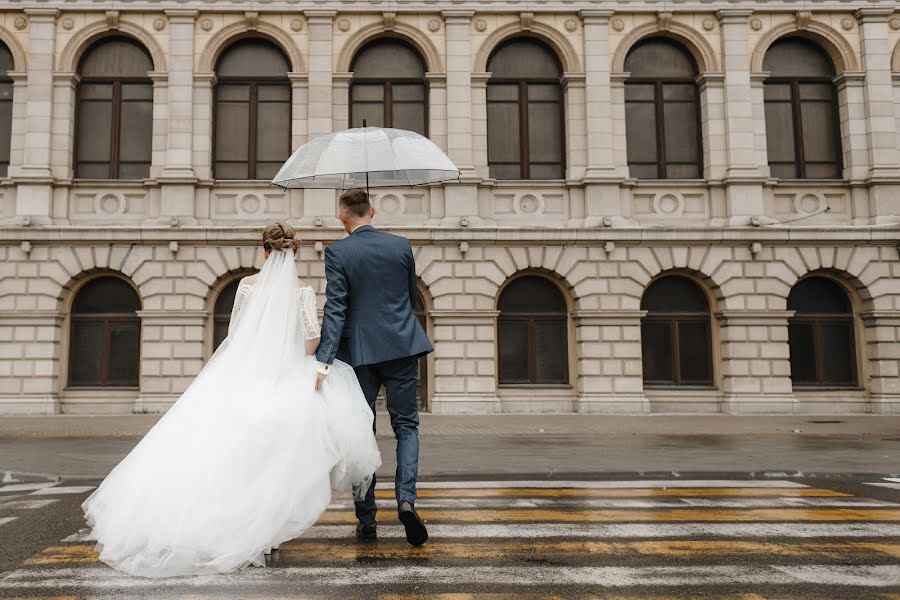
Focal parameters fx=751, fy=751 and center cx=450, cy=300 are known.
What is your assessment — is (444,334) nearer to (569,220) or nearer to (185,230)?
(569,220)

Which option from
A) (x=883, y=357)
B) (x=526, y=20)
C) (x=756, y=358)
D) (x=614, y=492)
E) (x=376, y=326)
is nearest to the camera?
(x=376, y=326)

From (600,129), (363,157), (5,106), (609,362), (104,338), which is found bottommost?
(609,362)

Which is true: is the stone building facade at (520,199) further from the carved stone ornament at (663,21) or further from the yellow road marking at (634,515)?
the yellow road marking at (634,515)

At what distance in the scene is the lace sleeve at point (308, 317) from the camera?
512 cm

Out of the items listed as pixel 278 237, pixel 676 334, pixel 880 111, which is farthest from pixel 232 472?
pixel 880 111

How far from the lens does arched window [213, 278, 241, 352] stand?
19688mm

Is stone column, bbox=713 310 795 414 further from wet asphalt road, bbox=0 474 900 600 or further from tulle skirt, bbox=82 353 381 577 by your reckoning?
tulle skirt, bbox=82 353 381 577

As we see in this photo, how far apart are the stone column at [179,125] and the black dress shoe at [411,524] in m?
16.2

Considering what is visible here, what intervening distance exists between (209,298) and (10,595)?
638 inches

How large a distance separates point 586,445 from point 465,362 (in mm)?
7397

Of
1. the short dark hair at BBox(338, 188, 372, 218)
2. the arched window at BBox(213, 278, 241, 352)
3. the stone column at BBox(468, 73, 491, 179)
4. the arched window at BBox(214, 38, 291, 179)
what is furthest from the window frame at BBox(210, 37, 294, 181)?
the short dark hair at BBox(338, 188, 372, 218)

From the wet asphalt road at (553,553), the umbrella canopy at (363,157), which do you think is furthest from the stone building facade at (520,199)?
the wet asphalt road at (553,553)

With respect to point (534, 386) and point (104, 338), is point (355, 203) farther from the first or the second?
point (104, 338)

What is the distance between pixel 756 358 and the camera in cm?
1942
